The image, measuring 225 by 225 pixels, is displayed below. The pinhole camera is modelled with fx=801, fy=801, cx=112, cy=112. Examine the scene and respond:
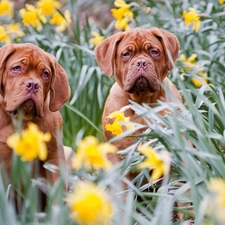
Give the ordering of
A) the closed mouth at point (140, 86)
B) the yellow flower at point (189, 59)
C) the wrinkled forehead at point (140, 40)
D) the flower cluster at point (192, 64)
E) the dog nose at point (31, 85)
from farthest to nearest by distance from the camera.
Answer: the yellow flower at point (189, 59), the flower cluster at point (192, 64), the wrinkled forehead at point (140, 40), the closed mouth at point (140, 86), the dog nose at point (31, 85)

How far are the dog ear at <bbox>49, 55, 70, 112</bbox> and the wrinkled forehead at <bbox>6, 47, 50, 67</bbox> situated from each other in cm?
13

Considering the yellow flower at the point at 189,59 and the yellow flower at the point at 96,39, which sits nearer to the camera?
the yellow flower at the point at 189,59

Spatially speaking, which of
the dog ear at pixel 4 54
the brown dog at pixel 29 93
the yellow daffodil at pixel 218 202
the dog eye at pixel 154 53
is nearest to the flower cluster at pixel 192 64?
the dog eye at pixel 154 53

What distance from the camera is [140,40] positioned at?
550 centimetres

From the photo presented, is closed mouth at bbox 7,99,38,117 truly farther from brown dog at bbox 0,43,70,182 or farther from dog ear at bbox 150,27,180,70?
dog ear at bbox 150,27,180,70

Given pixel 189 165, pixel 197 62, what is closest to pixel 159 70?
pixel 197 62

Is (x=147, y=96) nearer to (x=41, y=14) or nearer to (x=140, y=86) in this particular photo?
(x=140, y=86)

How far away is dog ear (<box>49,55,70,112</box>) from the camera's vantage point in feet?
16.5

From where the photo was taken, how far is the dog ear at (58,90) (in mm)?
5043

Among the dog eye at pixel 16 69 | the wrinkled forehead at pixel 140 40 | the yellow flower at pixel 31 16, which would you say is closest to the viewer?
the dog eye at pixel 16 69

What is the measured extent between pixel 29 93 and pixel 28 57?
11.1 inches

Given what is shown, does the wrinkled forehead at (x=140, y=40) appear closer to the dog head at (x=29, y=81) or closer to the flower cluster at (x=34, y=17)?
the dog head at (x=29, y=81)

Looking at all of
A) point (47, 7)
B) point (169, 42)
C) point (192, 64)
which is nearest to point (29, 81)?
point (169, 42)

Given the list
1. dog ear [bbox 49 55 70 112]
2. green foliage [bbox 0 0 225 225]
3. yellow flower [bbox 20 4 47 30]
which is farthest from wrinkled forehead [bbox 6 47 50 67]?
yellow flower [bbox 20 4 47 30]
